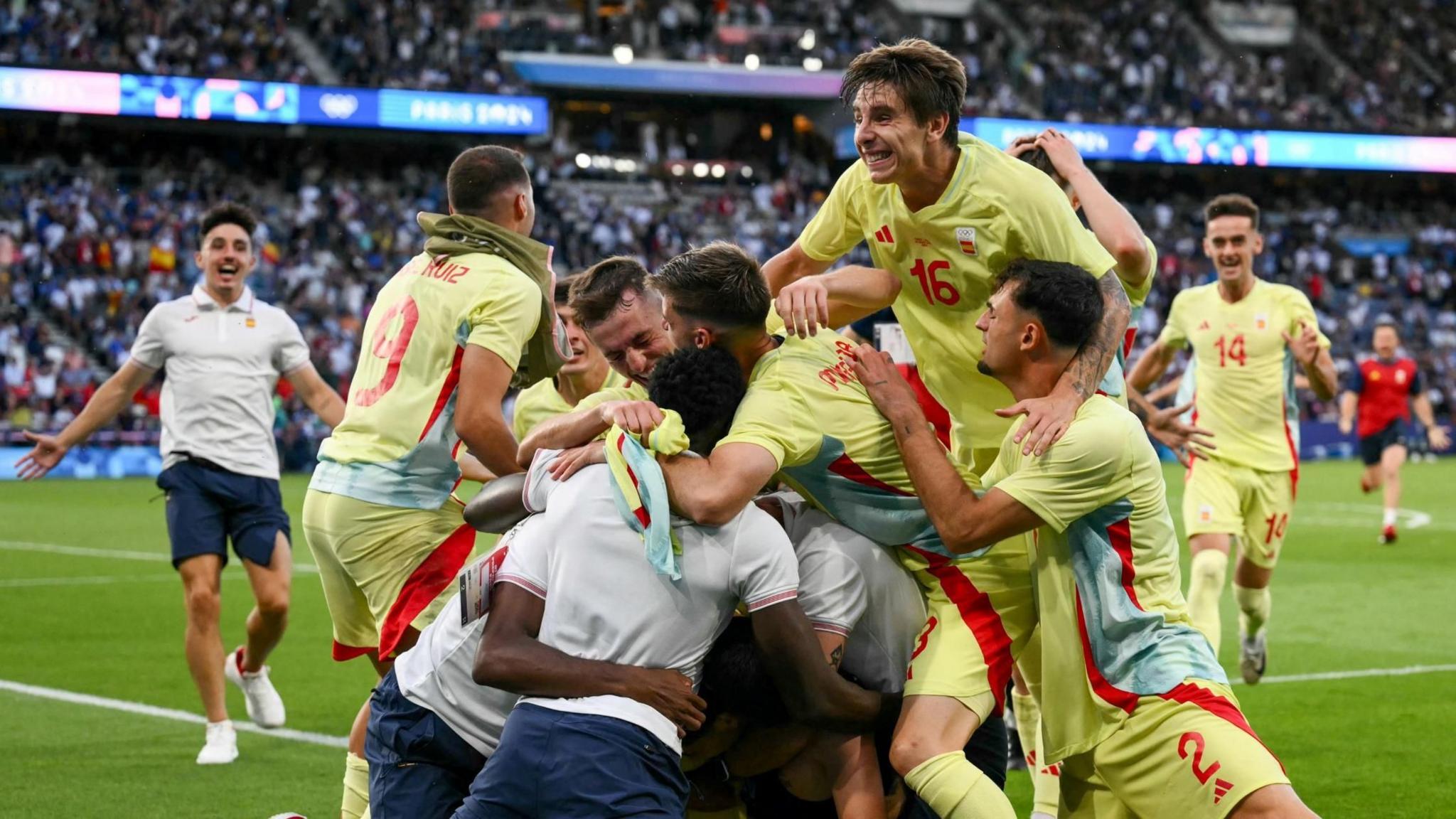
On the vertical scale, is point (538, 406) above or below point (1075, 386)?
below

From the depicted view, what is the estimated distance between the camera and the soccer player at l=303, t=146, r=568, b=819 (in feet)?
19.4

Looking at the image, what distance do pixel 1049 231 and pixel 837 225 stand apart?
2.80ft

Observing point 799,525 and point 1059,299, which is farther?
point 799,525

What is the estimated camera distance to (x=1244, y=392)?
10.6 meters

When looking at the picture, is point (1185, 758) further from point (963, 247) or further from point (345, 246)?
point (345, 246)

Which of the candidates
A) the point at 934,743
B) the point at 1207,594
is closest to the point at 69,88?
the point at 1207,594

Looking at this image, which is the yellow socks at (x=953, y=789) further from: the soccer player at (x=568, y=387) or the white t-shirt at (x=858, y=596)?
the soccer player at (x=568, y=387)

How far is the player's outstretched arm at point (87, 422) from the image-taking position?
8.24 metres

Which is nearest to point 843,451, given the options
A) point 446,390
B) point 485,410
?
point 485,410

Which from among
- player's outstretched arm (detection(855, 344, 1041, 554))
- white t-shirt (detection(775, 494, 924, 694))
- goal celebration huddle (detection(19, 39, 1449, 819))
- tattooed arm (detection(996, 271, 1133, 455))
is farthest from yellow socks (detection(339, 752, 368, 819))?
tattooed arm (detection(996, 271, 1133, 455))

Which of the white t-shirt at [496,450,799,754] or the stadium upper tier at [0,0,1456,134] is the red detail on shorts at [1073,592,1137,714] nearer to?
the white t-shirt at [496,450,799,754]

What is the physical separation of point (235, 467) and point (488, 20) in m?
33.0

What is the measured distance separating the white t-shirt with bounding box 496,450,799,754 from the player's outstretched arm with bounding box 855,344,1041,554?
1.97ft

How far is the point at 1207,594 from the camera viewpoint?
9164mm
